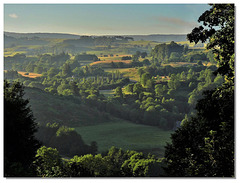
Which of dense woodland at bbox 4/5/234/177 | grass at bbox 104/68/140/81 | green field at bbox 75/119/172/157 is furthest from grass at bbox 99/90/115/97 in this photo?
green field at bbox 75/119/172/157

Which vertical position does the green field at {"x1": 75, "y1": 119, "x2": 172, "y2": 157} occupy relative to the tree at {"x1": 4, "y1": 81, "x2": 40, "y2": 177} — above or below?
below

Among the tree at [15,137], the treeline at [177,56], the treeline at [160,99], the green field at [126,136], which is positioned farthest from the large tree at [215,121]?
the treeline at [177,56]

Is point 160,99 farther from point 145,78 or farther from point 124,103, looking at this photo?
point 124,103

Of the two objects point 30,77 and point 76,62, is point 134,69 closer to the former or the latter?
point 76,62

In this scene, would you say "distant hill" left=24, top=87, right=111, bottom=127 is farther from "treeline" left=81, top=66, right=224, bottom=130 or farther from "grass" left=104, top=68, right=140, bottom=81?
"grass" left=104, top=68, right=140, bottom=81

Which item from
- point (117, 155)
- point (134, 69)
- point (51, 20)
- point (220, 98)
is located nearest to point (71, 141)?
point (117, 155)

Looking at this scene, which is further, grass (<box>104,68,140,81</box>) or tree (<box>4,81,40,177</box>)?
grass (<box>104,68,140,81</box>)

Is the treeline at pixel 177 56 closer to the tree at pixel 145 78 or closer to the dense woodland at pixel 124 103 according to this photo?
the dense woodland at pixel 124 103
